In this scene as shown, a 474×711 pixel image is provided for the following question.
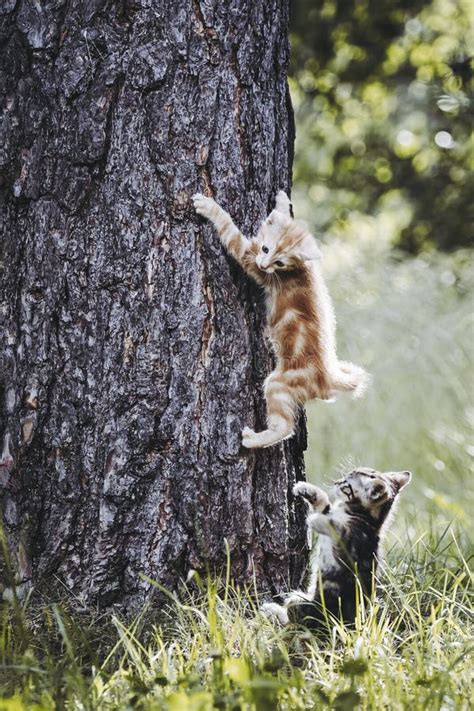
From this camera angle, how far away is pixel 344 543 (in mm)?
2510

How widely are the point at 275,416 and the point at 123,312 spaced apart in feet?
1.78

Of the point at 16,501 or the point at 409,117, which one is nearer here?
the point at 16,501

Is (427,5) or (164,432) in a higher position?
(427,5)

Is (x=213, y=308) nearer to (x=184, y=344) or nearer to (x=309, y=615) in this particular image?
(x=184, y=344)

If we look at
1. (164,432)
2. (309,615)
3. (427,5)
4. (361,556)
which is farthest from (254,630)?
(427,5)

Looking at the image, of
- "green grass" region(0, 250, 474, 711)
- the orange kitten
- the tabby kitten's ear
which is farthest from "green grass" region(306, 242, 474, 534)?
the orange kitten

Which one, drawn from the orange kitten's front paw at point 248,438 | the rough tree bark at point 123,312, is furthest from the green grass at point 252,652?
the orange kitten's front paw at point 248,438

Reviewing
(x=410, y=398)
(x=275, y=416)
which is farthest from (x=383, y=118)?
(x=275, y=416)

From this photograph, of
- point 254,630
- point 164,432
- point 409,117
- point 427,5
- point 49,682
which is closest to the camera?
point 49,682

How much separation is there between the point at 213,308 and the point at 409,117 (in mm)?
5550

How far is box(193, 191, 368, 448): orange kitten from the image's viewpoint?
2.50 meters

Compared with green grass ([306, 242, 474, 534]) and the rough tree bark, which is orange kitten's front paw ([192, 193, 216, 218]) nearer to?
the rough tree bark

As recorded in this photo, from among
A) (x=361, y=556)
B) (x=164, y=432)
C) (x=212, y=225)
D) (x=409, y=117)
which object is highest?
(x=409, y=117)

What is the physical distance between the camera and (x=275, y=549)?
255cm
